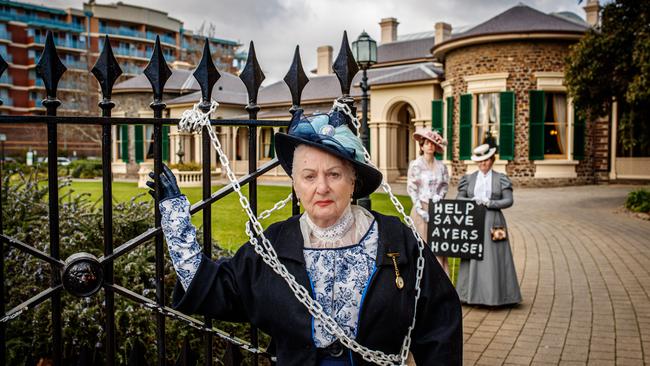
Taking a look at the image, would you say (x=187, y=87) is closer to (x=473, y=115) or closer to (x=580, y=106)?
(x=473, y=115)

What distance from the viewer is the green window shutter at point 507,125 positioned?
19.4 m

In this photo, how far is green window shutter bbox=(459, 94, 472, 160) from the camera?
20000 millimetres

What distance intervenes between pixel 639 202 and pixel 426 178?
30.1 ft

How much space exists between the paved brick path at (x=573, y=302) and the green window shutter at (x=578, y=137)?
8.10m

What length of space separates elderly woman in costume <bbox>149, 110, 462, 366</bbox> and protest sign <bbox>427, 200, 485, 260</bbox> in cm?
453

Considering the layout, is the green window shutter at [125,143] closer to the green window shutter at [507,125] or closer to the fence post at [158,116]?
the green window shutter at [507,125]

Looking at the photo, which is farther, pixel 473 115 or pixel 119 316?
pixel 473 115

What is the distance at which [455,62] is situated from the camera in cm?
2092

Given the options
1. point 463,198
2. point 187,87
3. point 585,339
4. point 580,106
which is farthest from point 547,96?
point 187,87

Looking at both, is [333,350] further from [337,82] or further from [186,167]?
[337,82]

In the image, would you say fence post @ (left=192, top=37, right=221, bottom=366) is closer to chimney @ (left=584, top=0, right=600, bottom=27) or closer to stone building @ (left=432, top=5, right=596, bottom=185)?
stone building @ (left=432, top=5, right=596, bottom=185)

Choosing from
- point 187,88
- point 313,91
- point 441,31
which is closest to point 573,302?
point 313,91

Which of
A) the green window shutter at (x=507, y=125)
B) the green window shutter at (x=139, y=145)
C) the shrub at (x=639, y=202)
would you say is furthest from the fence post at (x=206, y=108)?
the green window shutter at (x=139, y=145)

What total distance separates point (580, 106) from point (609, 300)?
10.1 metres
